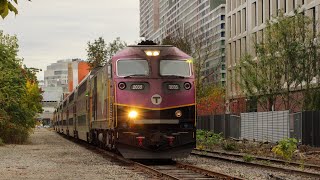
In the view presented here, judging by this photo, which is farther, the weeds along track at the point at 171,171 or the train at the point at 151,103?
the train at the point at 151,103

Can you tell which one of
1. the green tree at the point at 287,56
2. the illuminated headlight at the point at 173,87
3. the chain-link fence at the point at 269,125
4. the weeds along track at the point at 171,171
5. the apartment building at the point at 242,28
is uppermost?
the apartment building at the point at 242,28

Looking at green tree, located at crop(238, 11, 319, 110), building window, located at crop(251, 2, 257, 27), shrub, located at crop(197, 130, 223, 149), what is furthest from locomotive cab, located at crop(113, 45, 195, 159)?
building window, located at crop(251, 2, 257, 27)

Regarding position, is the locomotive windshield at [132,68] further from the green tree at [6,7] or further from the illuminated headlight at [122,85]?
the green tree at [6,7]

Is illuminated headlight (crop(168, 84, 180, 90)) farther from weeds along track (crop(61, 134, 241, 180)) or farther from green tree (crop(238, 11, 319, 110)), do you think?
green tree (crop(238, 11, 319, 110))

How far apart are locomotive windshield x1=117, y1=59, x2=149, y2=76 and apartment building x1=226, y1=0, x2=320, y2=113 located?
3208 cm

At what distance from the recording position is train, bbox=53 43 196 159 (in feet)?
62.0

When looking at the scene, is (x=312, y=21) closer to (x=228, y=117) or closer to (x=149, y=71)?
(x=228, y=117)

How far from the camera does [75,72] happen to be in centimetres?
19612

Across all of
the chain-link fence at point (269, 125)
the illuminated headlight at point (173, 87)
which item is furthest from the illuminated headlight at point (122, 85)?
the chain-link fence at point (269, 125)

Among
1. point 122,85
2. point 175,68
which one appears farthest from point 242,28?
point 122,85

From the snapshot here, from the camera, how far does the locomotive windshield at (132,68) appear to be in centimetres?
1967

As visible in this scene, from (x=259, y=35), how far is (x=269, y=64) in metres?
18.2

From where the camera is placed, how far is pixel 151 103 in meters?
19.0

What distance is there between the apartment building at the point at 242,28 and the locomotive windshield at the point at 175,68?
31.3 meters
